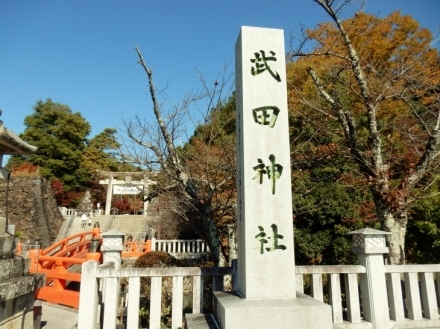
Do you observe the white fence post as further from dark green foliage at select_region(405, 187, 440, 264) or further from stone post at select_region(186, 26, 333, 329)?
dark green foliage at select_region(405, 187, 440, 264)

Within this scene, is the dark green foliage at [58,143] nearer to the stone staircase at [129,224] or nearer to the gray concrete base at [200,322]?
the stone staircase at [129,224]

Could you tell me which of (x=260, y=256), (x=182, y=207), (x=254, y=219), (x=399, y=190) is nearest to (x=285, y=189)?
(x=254, y=219)

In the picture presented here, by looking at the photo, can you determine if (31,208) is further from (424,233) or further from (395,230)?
(424,233)

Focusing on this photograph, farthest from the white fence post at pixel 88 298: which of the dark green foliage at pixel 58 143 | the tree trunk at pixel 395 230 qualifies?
the dark green foliage at pixel 58 143

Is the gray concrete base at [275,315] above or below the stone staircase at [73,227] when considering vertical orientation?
below

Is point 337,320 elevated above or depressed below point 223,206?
below

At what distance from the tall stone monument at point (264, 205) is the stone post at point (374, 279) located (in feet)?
4.48

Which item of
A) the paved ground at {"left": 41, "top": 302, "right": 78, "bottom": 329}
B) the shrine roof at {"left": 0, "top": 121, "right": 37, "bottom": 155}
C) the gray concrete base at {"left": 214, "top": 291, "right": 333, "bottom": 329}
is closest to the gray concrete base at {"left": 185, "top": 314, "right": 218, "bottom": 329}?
the gray concrete base at {"left": 214, "top": 291, "right": 333, "bottom": 329}

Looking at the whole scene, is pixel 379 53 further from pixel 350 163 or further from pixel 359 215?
pixel 359 215

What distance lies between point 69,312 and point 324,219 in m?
6.90

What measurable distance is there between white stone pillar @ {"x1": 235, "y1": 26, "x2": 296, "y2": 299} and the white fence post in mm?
1853

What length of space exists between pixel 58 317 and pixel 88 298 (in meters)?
3.75

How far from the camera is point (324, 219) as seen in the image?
795 centimetres

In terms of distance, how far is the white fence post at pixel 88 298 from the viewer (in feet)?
11.4
